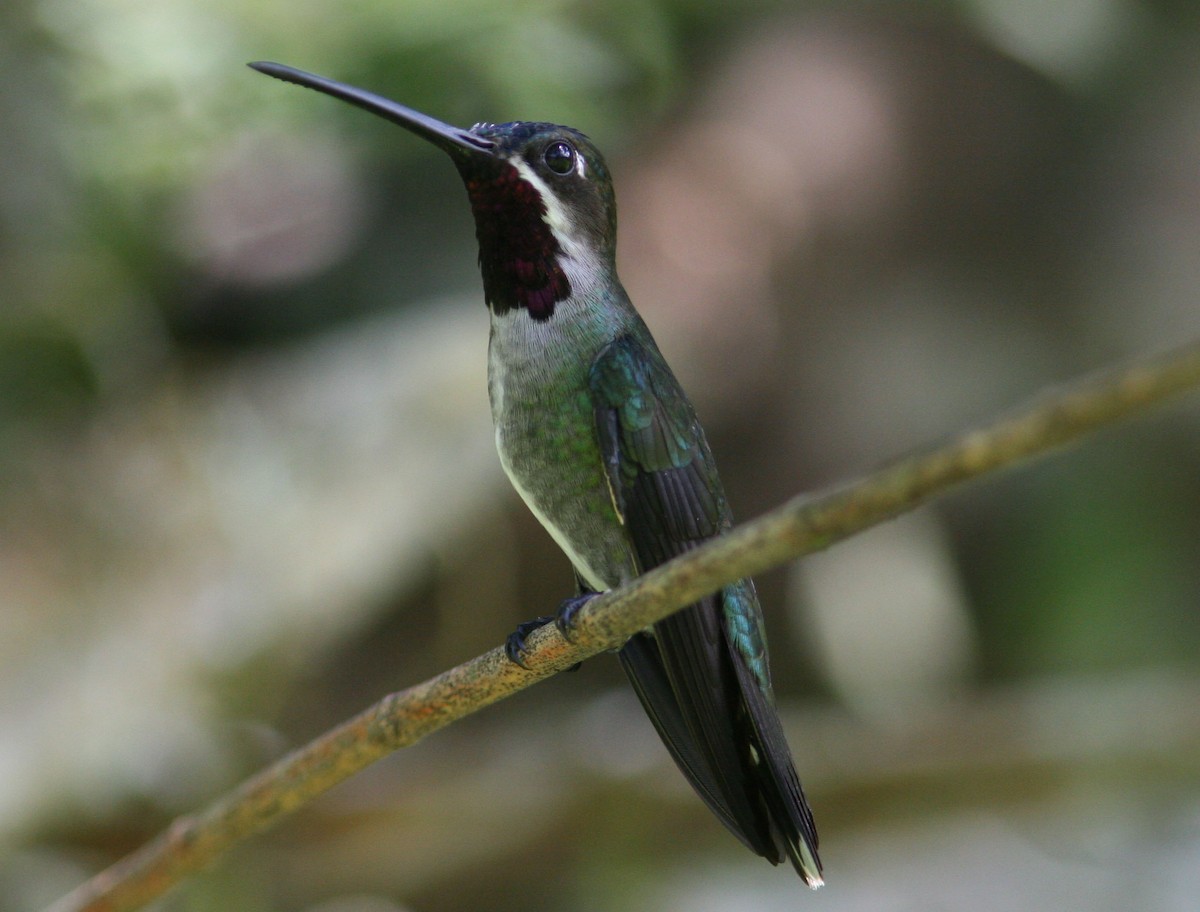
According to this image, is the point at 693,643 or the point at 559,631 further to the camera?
the point at 693,643

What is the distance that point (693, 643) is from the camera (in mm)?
1886

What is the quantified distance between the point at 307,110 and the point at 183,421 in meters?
1.11

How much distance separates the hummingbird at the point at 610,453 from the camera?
1.88 metres

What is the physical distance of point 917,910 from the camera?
11.9 feet

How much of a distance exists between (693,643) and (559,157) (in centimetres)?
81

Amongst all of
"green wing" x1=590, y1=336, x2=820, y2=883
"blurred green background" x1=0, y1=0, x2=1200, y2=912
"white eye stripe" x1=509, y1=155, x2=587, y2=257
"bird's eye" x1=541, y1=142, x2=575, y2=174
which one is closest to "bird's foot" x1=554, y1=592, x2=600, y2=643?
"green wing" x1=590, y1=336, x2=820, y2=883

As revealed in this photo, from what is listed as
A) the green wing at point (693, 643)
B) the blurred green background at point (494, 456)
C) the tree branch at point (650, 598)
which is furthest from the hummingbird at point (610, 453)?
the blurred green background at point (494, 456)

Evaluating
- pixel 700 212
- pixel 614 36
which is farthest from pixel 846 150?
pixel 614 36

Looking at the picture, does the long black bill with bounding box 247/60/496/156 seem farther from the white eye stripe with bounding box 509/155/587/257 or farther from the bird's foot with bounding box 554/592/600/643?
the bird's foot with bounding box 554/592/600/643

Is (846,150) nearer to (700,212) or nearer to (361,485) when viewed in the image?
(700,212)

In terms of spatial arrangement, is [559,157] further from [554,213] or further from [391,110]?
A: [391,110]

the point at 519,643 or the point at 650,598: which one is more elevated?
the point at 650,598

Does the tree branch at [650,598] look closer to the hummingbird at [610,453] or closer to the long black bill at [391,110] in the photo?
the hummingbird at [610,453]

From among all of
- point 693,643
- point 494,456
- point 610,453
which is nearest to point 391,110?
point 610,453
